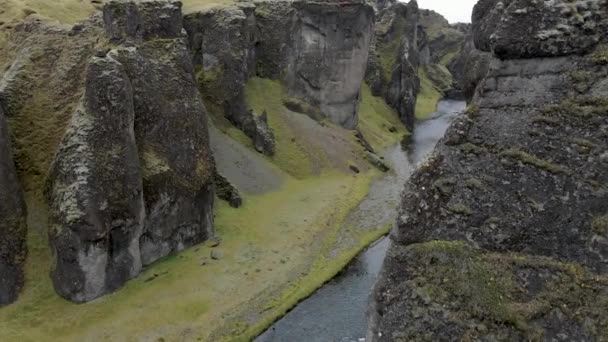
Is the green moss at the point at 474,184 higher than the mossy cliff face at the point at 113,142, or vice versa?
A: the green moss at the point at 474,184

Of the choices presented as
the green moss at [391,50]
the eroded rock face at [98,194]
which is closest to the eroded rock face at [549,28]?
the eroded rock face at [98,194]

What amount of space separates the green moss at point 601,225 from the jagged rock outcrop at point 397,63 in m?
84.6

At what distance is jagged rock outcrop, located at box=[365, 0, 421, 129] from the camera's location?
100m

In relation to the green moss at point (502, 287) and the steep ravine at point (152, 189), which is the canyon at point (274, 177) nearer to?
the green moss at point (502, 287)

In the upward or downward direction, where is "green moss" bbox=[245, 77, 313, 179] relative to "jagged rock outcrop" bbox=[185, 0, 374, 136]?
downward

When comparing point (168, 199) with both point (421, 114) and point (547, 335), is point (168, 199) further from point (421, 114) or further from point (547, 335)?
point (421, 114)

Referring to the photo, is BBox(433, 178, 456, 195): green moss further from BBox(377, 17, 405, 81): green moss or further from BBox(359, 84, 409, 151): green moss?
BBox(377, 17, 405, 81): green moss

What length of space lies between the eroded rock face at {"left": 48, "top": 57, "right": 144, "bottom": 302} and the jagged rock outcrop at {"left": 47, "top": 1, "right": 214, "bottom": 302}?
64 millimetres

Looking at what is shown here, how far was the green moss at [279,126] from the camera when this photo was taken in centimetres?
6362

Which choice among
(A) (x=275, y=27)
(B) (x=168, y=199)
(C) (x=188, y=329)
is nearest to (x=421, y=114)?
(A) (x=275, y=27)

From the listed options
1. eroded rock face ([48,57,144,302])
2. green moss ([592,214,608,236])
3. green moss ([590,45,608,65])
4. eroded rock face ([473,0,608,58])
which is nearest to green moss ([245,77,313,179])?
eroded rock face ([48,57,144,302])

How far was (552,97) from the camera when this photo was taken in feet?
54.7

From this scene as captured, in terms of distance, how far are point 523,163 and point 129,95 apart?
28.1 m

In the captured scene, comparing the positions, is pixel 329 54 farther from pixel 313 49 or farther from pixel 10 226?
pixel 10 226
